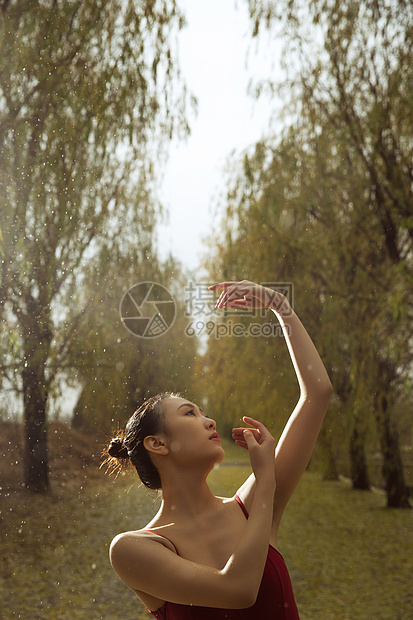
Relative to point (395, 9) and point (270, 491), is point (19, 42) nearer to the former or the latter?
point (395, 9)

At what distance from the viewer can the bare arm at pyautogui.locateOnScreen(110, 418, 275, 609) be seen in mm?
769

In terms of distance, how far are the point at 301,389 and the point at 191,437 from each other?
21 cm

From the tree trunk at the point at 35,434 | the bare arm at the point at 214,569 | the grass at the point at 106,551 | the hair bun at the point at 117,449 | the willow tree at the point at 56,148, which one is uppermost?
the willow tree at the point at 56,148

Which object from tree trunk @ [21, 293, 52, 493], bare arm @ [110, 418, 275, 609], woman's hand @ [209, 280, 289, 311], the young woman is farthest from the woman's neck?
tree trunk @ [21, 293, 52, 493]

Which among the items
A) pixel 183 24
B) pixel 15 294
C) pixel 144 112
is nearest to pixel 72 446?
pixel 15 294

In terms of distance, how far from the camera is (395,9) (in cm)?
420

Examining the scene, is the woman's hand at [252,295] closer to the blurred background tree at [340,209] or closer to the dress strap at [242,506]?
the dress strap at [242,506]

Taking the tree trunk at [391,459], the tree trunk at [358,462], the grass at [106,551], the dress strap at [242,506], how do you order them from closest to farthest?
1. the dress strap at [242,506]
2. the grass at [106,551]
3. the tree trunk at [391,459]
4. the tree trunk at [358,462]

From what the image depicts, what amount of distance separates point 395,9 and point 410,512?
406cm

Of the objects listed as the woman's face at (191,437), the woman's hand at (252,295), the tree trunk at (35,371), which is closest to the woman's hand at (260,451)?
the woman's face at (191,437)

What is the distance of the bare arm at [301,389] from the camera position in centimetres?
99

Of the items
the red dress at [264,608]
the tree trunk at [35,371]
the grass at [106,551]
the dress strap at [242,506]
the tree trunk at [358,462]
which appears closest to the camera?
the red dress at [264,608]

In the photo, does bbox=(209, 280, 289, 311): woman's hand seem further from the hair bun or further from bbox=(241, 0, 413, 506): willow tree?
bbox=(241, 0, 413, 506): willow tree

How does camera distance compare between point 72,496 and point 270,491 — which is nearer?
point 270,491
